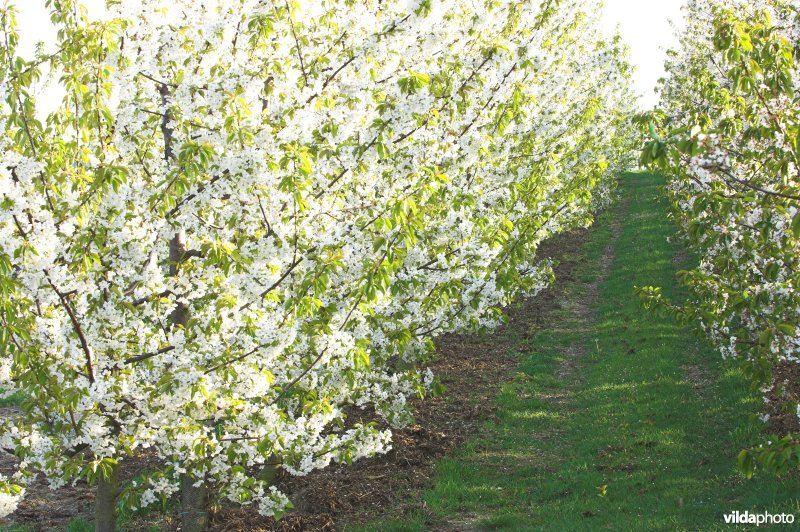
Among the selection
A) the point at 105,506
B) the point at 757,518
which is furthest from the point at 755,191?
the point at 105,506

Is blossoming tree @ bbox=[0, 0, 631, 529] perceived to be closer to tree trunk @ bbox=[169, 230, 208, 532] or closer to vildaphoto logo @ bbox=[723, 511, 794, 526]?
tree trunk @ bbox=[169, 230, 208, 532]

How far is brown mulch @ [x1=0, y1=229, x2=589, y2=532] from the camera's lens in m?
7.16

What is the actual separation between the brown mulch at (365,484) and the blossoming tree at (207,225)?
89cm

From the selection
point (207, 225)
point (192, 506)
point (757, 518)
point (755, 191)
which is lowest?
point (757, 518)

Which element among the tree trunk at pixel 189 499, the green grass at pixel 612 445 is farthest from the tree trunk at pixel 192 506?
the green grass at pixel 612 445

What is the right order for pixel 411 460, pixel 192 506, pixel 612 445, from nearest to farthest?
pixel 192 506
pixel 612 445
pixel 411 460

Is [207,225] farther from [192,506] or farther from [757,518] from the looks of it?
[757,518]

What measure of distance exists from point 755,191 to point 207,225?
3.89 m

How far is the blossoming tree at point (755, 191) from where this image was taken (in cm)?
421

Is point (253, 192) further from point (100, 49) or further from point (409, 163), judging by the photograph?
point (409, 163)

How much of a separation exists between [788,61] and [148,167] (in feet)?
16.0

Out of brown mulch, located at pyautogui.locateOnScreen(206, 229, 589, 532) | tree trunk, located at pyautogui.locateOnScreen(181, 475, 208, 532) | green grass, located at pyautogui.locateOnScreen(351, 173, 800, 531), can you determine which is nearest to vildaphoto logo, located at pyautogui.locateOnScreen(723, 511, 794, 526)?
green grass, located at pyautogui.locateOnScreen(351, 173, 800, 531)

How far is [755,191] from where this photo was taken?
4703 mm

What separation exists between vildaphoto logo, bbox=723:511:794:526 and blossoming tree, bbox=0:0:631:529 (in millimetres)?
3147
